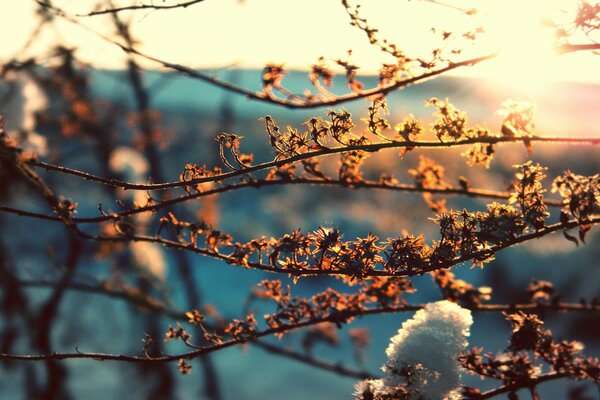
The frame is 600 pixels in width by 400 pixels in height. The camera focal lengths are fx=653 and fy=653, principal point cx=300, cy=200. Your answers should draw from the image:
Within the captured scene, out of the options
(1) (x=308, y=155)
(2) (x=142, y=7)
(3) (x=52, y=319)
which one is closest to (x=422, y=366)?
(1) (x=308, y=155)

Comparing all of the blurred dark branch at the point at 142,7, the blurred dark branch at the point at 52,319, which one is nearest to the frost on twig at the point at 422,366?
the blurred dark branch at the point at 142,7

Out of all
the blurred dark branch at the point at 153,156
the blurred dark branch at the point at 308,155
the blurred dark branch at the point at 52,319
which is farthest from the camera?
the blurred dark branch at the point at 153,156

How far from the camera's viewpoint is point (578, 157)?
69.6ft

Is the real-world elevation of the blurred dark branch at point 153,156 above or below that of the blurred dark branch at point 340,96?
above

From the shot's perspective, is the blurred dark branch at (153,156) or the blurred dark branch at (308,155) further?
the blurred dark branch at (153,156)

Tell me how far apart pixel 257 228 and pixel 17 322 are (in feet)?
30.8

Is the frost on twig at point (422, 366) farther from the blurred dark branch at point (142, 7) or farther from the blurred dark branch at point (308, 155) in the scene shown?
the blurred dark branch at point (142, 7)

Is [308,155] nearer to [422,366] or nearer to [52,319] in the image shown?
[422,366]

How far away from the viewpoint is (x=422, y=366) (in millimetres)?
1673

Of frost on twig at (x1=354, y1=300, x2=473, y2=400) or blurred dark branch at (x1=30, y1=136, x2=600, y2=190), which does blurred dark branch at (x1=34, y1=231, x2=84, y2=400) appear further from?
frost on twig at (x1=354, y1=300, x2=473, y2=400)

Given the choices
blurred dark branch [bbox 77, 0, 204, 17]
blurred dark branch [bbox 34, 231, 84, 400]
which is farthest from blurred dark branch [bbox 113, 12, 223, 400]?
blurred dark branch [bbox 77, 0, 204, 17]

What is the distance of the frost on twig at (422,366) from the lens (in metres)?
1.63

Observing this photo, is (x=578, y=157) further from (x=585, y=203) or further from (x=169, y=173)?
(x=585, y=203)

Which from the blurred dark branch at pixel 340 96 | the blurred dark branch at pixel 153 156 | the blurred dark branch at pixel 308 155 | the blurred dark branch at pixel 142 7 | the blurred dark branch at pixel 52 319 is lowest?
the blurred dark branch at pixel 308 155
